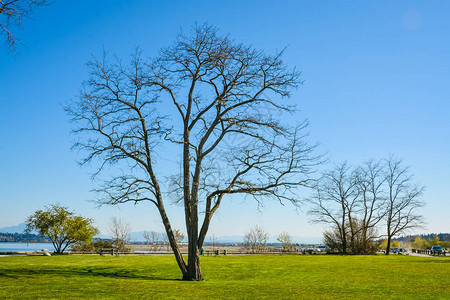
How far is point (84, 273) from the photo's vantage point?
73.3 ft

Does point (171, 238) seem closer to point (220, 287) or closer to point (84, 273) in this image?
point (220, 287)

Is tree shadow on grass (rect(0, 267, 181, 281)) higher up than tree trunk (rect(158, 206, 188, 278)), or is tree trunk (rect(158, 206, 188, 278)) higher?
tree trunk (rect(158, 206, 188, 278))

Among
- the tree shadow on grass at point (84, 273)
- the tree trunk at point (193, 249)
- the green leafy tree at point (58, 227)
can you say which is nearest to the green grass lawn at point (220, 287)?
the tree shadow on grass at point (84, 273)

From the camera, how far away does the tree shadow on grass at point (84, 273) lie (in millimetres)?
20425

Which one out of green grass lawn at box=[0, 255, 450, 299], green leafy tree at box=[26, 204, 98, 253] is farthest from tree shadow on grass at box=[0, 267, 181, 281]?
green leafy tree at box=[26, 204, 98, 253]

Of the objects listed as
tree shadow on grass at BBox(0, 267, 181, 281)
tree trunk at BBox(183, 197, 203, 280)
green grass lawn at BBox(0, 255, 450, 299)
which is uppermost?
tree trunk at BBox(183, 197, 203, 280)

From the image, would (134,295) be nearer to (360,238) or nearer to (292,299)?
(292,299)

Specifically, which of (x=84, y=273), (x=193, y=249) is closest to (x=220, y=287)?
(x=193, y=249)

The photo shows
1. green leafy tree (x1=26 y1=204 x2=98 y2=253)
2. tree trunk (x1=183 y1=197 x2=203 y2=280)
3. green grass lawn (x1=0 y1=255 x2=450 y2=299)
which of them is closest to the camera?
green grass lawn (x1=0 y1=255 x2=450 y2=299)

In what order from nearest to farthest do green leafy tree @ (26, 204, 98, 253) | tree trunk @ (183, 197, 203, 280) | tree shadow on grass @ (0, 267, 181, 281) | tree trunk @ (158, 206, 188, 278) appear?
tree trunk @ (183, 197, 203, 280) → tree trunk @ (158, 206, 188, 278) → tree shadow on grass @ (0, 267, 181, 281) → green leafy tree @ (26, 204, 98, 253)

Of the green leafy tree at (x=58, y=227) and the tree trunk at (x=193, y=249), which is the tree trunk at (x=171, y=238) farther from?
the green leafy tree at (x=58, y=227)

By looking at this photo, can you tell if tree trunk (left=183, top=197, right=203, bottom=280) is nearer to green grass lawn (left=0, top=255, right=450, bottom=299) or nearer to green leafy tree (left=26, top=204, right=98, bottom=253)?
green grass lawn (left=0, top=255, right=450, bottom=299)

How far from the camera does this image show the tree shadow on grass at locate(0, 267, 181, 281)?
2042 cm

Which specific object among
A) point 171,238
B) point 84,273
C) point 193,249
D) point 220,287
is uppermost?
point 171,238
